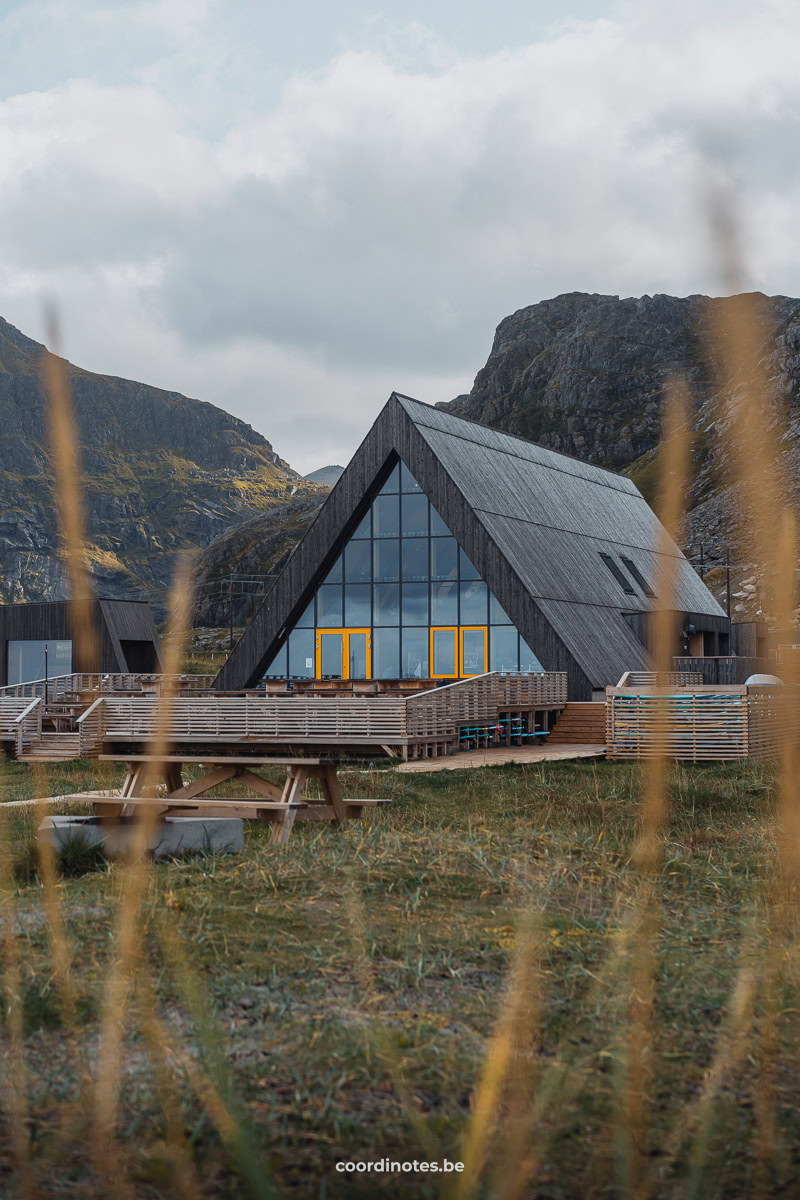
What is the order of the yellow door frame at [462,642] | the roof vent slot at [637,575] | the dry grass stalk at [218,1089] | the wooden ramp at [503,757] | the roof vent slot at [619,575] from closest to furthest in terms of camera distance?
the dry grass stalk at [218,1089] < the wooden ramp at [503,757] < the yellow door frame at [462,642] < the roof vent slot at [619,575] < the roof vent slot at [637,575]

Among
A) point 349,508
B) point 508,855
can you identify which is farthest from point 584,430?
point 508,855

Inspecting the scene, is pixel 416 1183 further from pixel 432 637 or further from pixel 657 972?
pixel 432 637

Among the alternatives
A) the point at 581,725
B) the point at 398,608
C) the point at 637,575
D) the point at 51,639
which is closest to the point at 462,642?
the point at 398,608

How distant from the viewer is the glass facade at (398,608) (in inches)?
1292

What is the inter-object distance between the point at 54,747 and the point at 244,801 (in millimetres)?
17335

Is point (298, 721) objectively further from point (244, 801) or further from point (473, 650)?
point (244, 801)

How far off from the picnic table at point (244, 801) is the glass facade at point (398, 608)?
63.7 ft

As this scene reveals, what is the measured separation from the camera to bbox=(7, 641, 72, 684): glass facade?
3888cm

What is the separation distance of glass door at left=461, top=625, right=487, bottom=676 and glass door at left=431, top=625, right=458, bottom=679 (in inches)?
9.4

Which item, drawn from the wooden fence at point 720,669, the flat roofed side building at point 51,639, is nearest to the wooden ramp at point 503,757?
the wooden fence at point 720,669

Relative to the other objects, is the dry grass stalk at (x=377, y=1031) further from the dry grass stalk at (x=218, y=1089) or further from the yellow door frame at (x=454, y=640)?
the yellow door frame at (x=454, y=640)

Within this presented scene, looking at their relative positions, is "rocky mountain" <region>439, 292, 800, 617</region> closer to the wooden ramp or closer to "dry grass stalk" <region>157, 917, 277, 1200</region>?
the wooden ramp

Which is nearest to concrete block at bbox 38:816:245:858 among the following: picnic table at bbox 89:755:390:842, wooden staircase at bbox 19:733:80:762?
picnic table at bbox 89:755:390:842

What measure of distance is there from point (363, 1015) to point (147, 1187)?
1800mm
